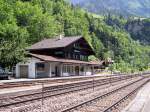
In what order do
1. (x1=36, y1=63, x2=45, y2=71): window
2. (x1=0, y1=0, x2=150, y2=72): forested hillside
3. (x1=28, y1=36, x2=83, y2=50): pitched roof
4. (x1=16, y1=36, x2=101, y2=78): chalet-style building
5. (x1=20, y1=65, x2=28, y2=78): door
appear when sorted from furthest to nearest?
(x1=28, y1=36, x2=83, y2=50): pitched roof
(x1=36, y1=63, x2=45, y2=71): window
(x1=20, y1=65, x2=28, y2=78): door
(x1=16, y1=36, x2=101, y2=78): chalet-style building
(x1=0, y1=0, x2=150, y2=72): forested hillside

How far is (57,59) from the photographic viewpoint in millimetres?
62375

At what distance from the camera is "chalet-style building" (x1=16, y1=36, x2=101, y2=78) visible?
57.2 m

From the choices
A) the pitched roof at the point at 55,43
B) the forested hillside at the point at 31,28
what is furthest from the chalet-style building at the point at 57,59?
the forested hillside at the point at 31,28

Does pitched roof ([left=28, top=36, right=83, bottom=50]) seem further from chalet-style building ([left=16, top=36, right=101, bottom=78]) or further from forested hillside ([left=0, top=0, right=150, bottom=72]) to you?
forested hillside ([left=0, top=0, right=150, bottom=72])

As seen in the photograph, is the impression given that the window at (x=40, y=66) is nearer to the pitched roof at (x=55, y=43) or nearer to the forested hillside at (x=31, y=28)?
the forested hillside at (x=31, y=28)

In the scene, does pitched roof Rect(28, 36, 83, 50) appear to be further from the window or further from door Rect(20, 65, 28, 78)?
door Rect(20, 65, 28, 78)

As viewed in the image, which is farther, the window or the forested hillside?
the window

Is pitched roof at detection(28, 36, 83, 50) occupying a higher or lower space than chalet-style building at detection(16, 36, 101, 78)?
higher

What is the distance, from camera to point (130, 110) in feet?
59.7

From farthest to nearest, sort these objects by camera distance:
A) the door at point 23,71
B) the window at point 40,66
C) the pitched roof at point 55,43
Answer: the pitched roof at point 55,43 < the window at point 40,66 < the door at point 23,71

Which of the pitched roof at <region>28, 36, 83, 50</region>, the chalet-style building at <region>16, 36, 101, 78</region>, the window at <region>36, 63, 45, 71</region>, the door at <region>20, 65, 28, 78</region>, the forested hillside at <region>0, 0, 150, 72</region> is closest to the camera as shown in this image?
the forested hillside at <region>0, 0, 150, 72</region>

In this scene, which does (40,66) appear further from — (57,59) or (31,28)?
(31,28)

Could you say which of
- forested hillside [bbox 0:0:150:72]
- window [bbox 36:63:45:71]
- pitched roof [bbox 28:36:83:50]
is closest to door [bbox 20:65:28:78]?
window [bbox 36:63:45:71]

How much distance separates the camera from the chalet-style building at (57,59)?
2254 inches
